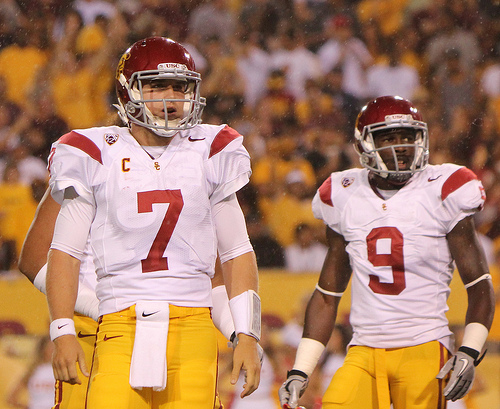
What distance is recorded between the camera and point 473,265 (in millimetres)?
3070

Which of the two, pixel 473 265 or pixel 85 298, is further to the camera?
pixel 473 265

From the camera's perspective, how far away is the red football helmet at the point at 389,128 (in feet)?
10.7

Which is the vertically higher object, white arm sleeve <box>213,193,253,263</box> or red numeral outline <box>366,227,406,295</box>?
white arm sleeve <box>213,193,253,263</box>

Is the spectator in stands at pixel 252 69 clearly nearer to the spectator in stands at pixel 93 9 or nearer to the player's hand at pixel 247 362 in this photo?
the spectator in stands at pixel 93 9

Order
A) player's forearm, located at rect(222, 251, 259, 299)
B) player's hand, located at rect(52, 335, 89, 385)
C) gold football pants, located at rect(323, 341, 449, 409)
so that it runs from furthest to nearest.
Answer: gold football pants, located at rect(323, 341, 449, 409)
player's forearm, located at rect(222, 251, 259, 299)
player's hand, located at rect(52, 335, 89, 385)

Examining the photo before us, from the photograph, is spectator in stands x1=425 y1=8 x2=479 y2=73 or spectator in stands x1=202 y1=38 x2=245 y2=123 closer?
spectator in stands x1=202 y1=38 x2=245 y2=123

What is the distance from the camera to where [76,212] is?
2.36 meters

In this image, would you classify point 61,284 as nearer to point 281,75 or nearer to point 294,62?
point 281,75

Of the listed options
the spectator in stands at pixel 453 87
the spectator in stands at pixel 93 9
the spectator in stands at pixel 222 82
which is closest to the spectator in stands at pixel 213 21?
the spectator in stands at pixel 222 82

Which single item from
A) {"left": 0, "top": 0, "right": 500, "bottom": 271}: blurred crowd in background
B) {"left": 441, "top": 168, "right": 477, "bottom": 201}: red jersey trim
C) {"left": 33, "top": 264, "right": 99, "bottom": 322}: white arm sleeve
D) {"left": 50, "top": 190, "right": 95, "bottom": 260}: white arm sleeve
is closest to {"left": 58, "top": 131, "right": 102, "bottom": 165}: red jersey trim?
{"left": 50, "top": 190, "right": 95, "bottom": 260}: white arm sleeve

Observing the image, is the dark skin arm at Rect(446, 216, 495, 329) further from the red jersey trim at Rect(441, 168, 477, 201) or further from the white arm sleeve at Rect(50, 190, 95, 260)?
the white arm sleeve at Rect(50, 190, 95, 260)

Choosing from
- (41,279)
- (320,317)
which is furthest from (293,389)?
(41,279)

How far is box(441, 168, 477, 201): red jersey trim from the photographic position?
123 inches

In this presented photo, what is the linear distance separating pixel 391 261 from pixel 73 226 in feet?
4.23
